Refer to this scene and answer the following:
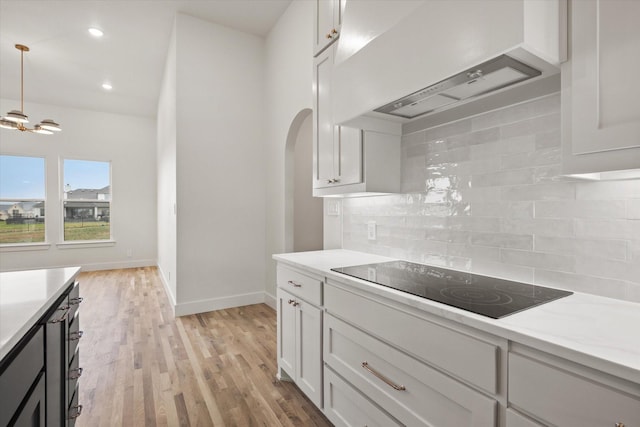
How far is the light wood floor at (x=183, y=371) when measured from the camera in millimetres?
1928

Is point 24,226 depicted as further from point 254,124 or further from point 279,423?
point 279,423

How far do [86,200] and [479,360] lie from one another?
7873 millimetres

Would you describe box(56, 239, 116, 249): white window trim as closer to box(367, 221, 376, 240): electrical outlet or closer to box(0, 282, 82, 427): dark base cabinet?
box(0, 282, 82, 427): dark base cabinet

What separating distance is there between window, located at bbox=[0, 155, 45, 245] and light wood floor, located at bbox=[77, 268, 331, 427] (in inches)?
138

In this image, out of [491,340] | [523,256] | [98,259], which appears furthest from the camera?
[98,259]

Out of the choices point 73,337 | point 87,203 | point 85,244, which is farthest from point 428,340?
point 87,203

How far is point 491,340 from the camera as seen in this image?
36.8 inches

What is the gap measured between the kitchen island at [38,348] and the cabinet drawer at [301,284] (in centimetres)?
113

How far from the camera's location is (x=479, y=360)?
96cm

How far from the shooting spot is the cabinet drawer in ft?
5.91

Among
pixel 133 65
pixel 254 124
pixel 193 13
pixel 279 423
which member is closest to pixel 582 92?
pixel 279 423

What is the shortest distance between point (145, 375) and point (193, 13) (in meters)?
3.78

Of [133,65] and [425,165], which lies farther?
[133,65]

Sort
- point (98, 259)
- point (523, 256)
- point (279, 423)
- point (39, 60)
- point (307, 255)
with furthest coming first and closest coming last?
point (98, 259)
point (39, 60)
point (307, 255)
point (279, 423)
point (523, 256)
